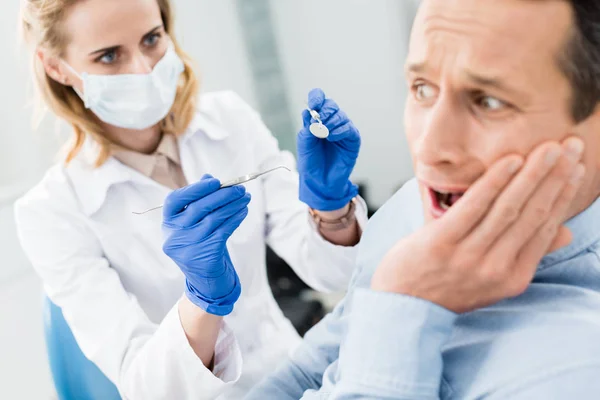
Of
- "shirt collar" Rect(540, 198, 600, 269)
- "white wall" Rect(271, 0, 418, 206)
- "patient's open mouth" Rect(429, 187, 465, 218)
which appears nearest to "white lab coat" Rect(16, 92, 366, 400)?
"patient's open mouth" Rect(429, 187, 465, 218)

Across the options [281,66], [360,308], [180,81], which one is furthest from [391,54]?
[360,308]

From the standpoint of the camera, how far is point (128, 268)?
4.32ft

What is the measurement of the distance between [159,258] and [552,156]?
0.95 m

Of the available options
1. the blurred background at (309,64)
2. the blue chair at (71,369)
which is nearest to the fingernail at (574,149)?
the blue chair at (71,369)

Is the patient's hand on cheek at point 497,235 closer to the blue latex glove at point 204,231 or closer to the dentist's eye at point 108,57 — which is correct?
the blue latex glove at point 204,231

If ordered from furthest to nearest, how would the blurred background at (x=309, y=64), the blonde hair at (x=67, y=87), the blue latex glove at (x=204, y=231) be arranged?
the blurred background at (x=309, y=64) → the blonde hair at (x=67, y=87) → the blue latex glove at (x=204, y=231)

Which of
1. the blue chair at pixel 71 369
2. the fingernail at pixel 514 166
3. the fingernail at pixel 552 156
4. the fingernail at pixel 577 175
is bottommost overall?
the blue chair at pixel 71 369

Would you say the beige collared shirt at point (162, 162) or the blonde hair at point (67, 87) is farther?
the beige collared shirt at point (162, 162)

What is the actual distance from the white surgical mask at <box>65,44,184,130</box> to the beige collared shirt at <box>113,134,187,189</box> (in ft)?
0.24

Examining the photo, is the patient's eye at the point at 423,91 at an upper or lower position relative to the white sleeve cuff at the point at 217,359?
upper

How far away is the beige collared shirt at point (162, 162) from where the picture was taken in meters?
1.36

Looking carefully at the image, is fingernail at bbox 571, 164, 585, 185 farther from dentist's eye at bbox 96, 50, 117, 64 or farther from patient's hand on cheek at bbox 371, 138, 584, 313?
dentist's eye at bbox 96, 50, 117, 64

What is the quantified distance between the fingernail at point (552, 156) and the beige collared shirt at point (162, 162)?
96cm

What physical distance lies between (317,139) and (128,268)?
557 millimetres
